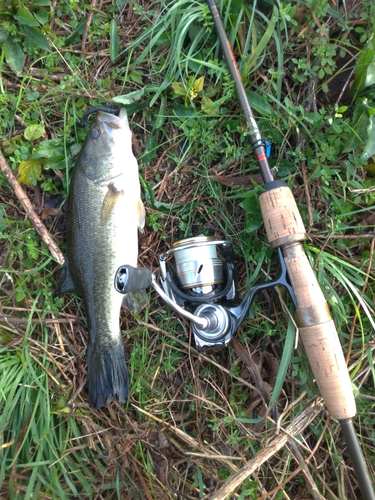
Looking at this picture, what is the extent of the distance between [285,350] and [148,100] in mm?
1742

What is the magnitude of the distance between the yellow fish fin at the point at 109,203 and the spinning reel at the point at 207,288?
40 cm

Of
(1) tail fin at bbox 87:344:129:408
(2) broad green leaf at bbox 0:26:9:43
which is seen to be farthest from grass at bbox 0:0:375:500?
(1) tail fin at bbox 87:344:129:408

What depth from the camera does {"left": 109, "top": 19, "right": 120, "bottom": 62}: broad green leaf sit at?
2600 mm

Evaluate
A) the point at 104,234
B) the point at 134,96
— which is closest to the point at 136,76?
the point at 134,96

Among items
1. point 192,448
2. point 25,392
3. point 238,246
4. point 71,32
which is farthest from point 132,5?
point 192,448

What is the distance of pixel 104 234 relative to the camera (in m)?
2.34

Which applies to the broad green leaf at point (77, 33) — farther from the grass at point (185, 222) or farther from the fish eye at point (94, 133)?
the fish eye at point (94, 133)

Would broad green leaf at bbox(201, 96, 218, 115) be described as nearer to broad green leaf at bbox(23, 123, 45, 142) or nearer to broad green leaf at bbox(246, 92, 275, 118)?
broad green leaf at bbox(246, 92, 275, 118)

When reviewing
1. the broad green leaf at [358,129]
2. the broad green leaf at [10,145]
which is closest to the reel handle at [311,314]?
the broad green leaf at [358,129]

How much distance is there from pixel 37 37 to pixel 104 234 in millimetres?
1419

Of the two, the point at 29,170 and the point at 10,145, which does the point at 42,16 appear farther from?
the point at 29,170

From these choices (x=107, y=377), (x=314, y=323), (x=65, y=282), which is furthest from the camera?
(x=65, y=282)

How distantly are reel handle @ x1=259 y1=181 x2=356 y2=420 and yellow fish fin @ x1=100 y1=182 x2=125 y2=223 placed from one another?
2.91 ft

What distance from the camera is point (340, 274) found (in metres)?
2.24
